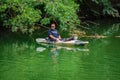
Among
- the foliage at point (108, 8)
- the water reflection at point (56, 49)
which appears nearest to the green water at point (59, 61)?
the water reflection at point (56, 49)

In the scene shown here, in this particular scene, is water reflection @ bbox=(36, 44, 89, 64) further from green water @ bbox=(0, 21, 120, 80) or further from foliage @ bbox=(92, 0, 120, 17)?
foliage @ bbox=(92, 0, 120, 17)

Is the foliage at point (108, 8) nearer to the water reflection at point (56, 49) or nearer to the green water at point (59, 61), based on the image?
the green water at point (59, 61)

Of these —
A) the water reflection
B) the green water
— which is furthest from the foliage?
the water reflection

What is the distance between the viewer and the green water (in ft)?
45.0

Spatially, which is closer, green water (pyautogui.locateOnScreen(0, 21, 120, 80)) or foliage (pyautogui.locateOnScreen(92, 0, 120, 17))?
green water (pyautogui.locateOnScreen(0, 21, 120, 80))

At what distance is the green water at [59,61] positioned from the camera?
1371 cm

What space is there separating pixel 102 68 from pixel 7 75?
10.5ft

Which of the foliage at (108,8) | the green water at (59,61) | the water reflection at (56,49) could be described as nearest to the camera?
the green water at (59,61)

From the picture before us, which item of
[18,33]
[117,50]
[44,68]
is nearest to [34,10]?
[18,33]

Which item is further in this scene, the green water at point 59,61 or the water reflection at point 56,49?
the water reflection at point 56,49

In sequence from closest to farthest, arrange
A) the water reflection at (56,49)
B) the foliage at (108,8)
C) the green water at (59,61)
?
1. the green water at (59,61)
2. the water reflection at (56,49)
3. the foliage at (108,8)

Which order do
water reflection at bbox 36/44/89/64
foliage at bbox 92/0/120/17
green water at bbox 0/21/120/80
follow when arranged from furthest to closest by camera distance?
1. foliage at bbox 92/0/120/17
2. water reflection at bbox 36/44/89/64
3. green water at bbox 0/21/120/80

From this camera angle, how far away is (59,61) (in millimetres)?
16156

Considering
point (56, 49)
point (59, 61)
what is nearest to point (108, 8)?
point (56, 49)
